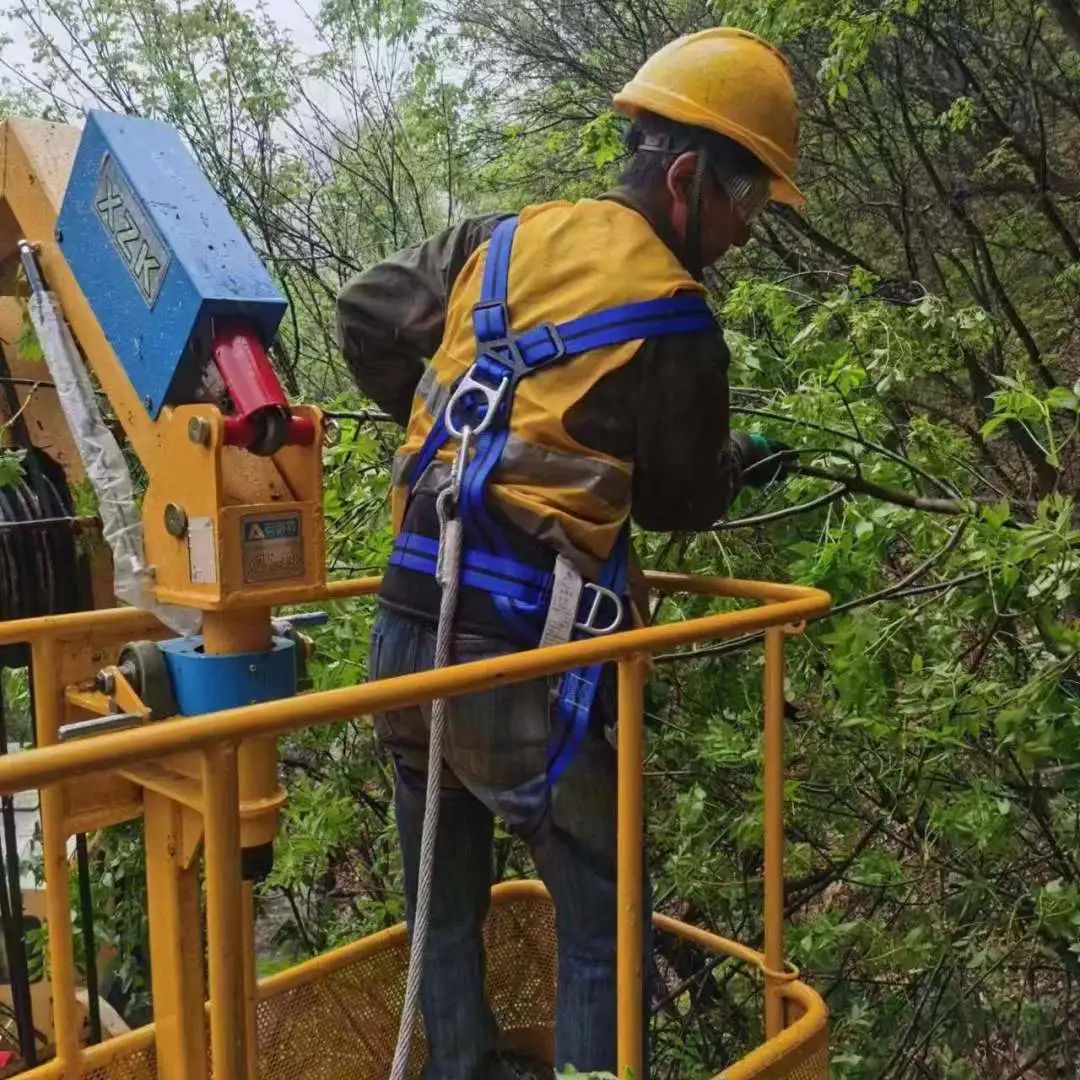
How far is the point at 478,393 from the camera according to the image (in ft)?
6.96

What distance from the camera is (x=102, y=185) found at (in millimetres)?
1773

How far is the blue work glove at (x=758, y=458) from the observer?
8.28ft

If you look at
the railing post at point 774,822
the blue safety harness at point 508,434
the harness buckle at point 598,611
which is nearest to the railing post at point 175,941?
the blue safety harness at point 508,434

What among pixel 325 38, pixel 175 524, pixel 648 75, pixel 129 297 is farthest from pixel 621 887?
pixel 325 38

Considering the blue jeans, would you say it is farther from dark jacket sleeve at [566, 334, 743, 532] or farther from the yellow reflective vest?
dark jacket sleeve at [566, 334, 743, 532]

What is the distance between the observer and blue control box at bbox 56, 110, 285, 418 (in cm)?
167

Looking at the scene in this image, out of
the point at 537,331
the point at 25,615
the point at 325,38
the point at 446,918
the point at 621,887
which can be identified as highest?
the point at 325,38

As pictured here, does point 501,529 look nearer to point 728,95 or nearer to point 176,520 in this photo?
point 176,520

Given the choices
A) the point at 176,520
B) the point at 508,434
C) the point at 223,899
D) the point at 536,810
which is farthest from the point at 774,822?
the point at 176,520

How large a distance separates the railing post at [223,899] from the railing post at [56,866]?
0.60m

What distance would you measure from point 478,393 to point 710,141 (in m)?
0.67

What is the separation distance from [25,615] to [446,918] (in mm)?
1270

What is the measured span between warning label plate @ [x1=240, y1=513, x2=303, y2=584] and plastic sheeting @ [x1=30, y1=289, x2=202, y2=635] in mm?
179

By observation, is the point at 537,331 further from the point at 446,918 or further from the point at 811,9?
the point at 811,9
